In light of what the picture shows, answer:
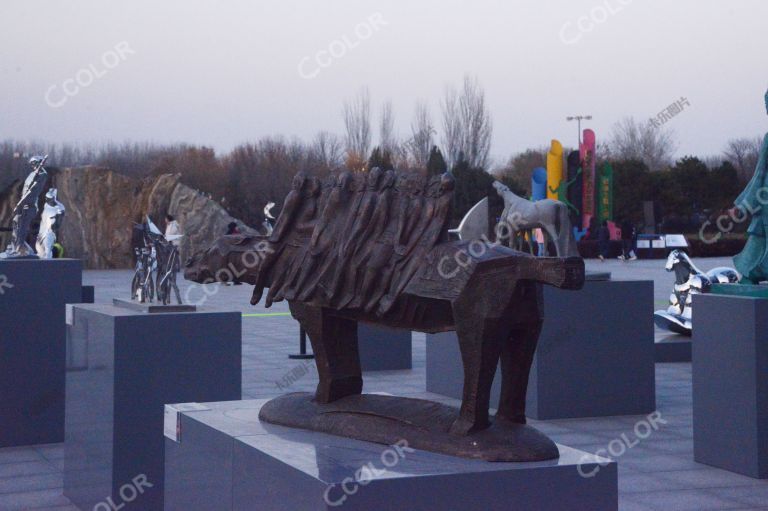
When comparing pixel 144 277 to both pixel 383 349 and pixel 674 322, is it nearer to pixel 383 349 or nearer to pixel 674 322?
pixel 383 349

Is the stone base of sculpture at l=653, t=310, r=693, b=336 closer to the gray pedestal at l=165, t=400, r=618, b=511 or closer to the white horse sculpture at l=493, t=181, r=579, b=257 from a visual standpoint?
the white horse sculpture at l=493, t=181, r=579, b=257

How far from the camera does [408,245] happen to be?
381cm

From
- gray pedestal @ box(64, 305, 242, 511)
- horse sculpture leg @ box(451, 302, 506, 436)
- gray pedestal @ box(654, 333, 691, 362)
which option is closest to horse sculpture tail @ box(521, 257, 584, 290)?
horse sculpture leg @ box(451, 302, 506, 436)

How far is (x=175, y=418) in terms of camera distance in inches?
177

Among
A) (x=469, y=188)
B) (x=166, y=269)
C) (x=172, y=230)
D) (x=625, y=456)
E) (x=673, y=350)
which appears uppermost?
(x=469, y=188)

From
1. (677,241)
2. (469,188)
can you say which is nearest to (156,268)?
(677,241)

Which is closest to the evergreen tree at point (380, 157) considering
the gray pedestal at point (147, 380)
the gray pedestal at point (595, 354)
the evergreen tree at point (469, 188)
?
the evergreen tree at point (469, 188)

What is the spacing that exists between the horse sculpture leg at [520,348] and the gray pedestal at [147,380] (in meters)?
2.66

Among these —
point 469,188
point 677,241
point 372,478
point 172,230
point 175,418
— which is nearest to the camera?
point 372,478

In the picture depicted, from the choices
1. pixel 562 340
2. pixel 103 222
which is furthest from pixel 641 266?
pixel 562 340

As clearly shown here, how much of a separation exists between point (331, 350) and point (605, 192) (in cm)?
3630

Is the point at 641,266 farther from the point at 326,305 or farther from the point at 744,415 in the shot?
the point at 326,305

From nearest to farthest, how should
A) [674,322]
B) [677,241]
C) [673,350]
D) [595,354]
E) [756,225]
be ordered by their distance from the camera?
[756,225]
[595,354]
[673,350]
[674,322]
[677,241]

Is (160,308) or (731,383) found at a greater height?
(160,308)
